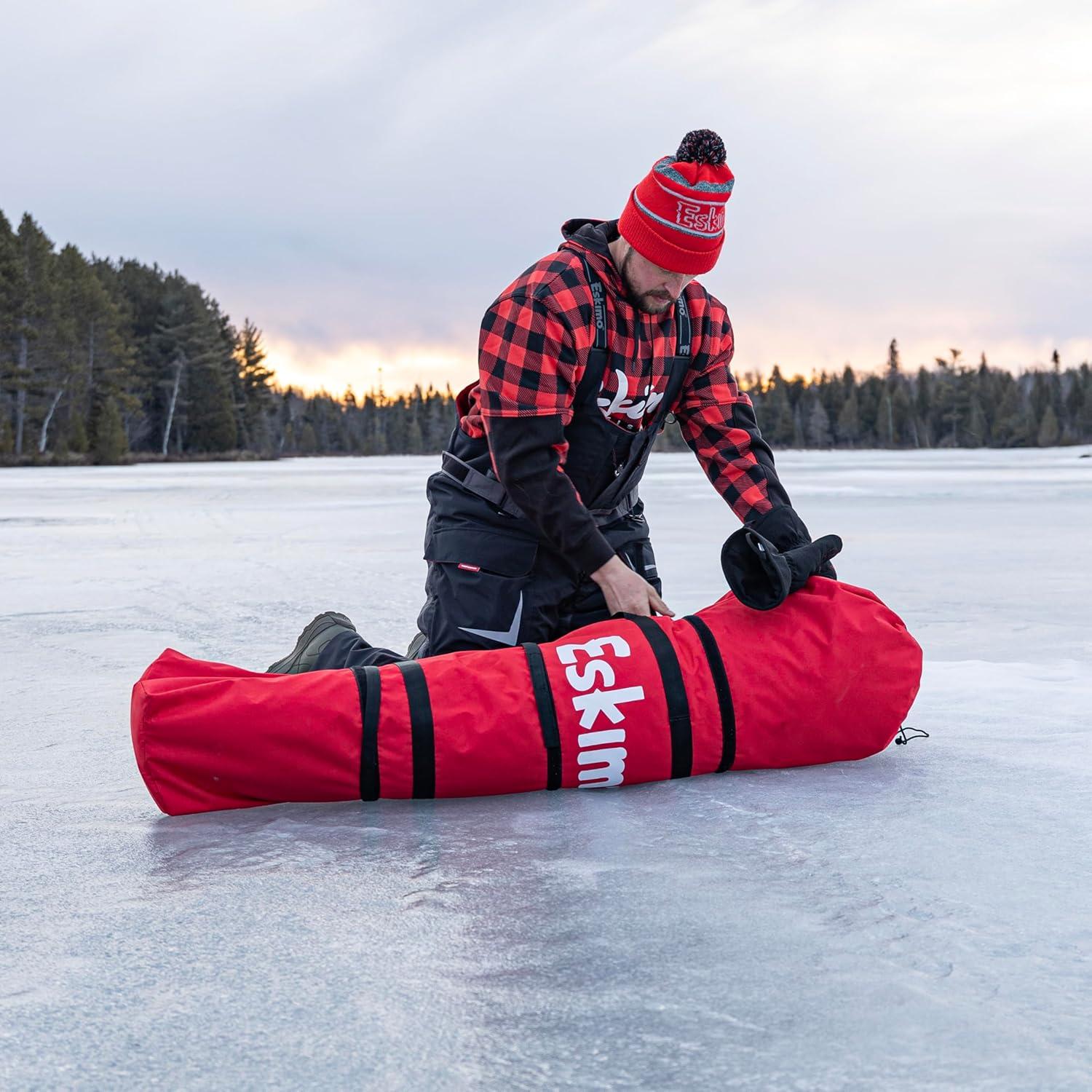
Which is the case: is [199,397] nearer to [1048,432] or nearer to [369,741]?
A: [369,741]

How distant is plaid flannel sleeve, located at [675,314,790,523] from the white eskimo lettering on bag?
31.5 inches

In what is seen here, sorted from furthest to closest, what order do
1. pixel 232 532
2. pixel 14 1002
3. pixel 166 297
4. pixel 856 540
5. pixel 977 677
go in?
pixel 166 297 < pixel 232 532 < pixel 856 540 < pixel 977 677 < pixel 14 1002

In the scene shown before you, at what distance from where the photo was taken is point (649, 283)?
2.64 metres

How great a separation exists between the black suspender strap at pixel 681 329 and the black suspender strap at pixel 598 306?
25cm

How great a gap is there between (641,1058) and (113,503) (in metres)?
14.3

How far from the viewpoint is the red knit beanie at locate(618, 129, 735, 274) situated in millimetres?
2547

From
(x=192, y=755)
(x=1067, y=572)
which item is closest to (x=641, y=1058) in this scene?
(x=192, y=755)

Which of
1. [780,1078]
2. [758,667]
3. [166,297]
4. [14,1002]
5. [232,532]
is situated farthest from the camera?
[166,297]

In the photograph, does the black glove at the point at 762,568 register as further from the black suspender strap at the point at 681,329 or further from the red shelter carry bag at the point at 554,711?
the black suspender strap at the point at 681,329

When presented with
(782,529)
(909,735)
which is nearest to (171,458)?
(782,529)

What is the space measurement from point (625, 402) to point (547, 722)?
2.97ft

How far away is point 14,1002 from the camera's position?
1.33 meters

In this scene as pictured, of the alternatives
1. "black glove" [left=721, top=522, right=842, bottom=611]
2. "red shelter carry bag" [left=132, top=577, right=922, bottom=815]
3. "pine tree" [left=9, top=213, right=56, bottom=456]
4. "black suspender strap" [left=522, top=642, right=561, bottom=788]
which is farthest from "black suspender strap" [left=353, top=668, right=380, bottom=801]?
"pine tree" [left=9, top=213, right=56, bottom=456]

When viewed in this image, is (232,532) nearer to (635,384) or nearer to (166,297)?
(635,384)
